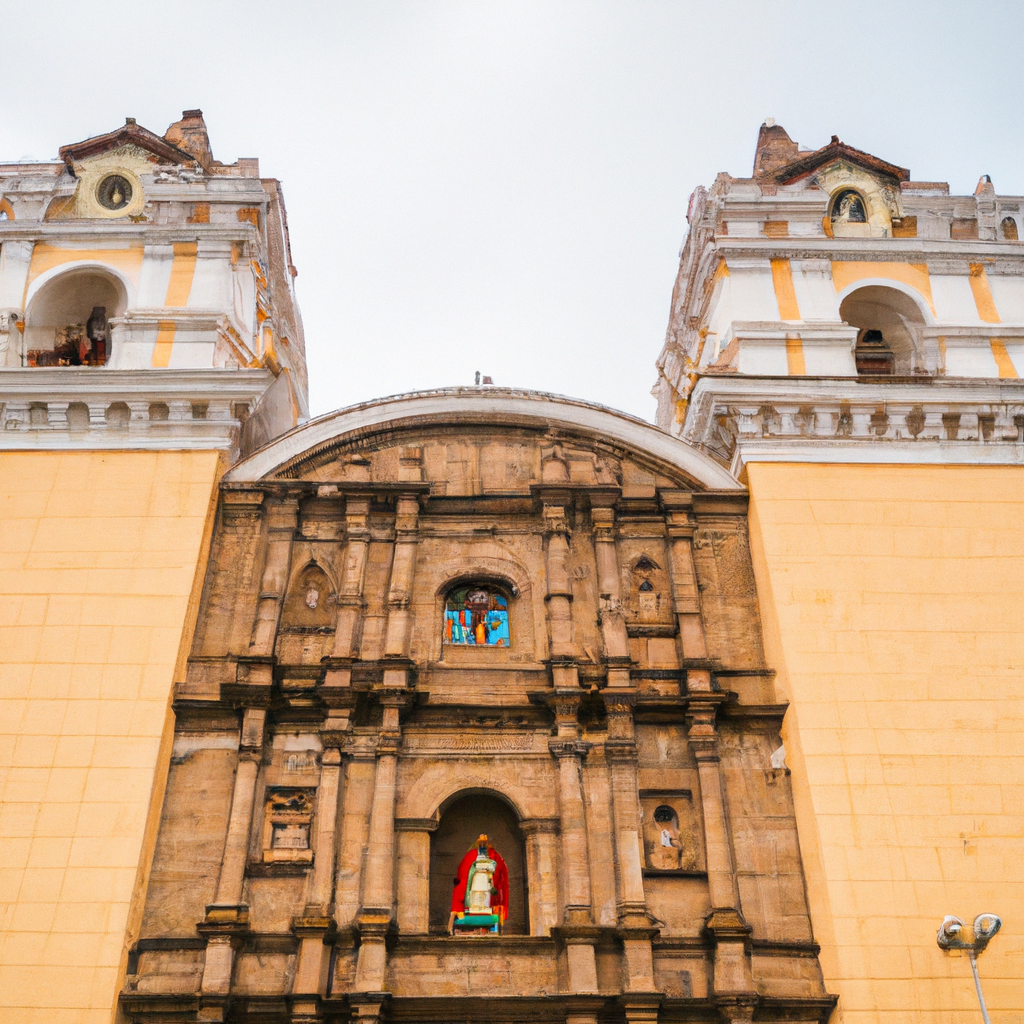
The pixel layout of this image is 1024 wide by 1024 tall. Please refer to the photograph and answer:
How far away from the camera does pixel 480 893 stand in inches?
480

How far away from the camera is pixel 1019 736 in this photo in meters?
12.2

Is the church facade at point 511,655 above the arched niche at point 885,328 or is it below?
below

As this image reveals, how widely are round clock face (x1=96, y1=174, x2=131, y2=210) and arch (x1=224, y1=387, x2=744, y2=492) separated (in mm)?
5011

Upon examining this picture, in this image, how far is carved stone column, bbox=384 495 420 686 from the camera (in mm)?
13203

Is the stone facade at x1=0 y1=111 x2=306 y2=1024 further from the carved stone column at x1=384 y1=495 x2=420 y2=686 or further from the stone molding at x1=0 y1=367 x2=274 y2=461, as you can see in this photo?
the carved stone column at x1=384 y1=495 x2=420 y2=686

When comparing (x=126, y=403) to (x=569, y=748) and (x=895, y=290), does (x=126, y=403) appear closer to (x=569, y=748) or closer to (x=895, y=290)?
(x=569, y=748)

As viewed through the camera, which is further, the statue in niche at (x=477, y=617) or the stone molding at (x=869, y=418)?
the stone molding at (x=869, y=418)

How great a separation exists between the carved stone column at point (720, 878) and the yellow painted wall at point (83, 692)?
18.3 feet

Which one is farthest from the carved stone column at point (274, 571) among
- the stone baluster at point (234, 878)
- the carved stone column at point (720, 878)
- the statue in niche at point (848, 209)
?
the statue in niche at point (848, 209)

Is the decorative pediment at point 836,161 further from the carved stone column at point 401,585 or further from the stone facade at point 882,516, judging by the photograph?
the carved stone column at point 401,585

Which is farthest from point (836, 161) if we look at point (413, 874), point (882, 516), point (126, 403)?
point (413, 874)

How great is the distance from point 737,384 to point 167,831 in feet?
27.3

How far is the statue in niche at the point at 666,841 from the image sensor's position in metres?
12.2

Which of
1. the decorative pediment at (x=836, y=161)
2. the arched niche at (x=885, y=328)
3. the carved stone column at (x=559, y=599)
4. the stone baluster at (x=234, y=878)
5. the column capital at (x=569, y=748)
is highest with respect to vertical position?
the decorative pediment at (x=836, y=161)
